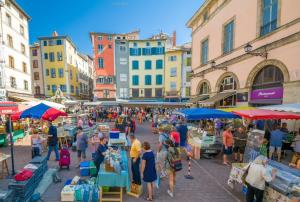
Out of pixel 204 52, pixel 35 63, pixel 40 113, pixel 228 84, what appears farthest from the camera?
pixel 35 63

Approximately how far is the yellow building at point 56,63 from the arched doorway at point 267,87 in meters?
32.7

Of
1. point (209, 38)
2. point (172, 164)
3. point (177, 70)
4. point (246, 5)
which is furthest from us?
point (177, 70)

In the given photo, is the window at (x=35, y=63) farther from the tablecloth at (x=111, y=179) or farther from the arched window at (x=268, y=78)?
the arched window at (x=268, y=78)

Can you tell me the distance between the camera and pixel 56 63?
3222 centimetres

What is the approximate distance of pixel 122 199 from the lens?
4.95 meters

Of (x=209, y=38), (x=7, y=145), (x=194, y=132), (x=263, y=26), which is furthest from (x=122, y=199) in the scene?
(x=209, y=38)

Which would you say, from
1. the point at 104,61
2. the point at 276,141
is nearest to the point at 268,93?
the point at 276,141

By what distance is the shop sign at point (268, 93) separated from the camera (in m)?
9.96

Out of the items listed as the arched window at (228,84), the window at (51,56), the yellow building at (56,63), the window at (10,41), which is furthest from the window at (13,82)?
the arched window at (228,84)

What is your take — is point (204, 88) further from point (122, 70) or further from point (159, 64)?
point (122, 70)

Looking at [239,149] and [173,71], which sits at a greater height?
[173,71]

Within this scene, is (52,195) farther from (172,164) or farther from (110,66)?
(110,66)

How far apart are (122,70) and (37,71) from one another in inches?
692

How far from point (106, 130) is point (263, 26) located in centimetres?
1453
